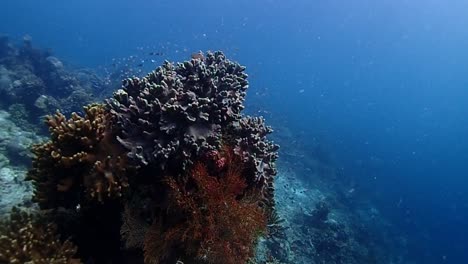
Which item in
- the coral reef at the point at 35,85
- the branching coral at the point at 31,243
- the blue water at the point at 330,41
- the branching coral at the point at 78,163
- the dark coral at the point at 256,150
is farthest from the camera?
the blue water at the point at 330,41

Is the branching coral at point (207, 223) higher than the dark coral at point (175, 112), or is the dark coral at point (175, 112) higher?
the dark coral at point (175, 112)

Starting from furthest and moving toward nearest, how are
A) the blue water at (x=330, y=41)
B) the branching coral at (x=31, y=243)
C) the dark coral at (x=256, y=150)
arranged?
1. the blue water at (x=330, y=41)
2. the dark coral at (x=256, y=150)
3. the branching coral at (x=31, y=243)

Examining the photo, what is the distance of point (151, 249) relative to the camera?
4539mm

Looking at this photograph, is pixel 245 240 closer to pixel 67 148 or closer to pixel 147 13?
pixel 67 148

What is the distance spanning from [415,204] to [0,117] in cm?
3767

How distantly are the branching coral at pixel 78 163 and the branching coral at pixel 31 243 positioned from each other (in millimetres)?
318

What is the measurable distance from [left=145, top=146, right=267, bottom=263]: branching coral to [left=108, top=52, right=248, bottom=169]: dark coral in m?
0.37

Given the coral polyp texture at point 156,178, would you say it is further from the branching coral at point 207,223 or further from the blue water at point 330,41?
the blue water at point 330,41

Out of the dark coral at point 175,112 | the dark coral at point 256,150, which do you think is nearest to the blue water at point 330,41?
the dark coral at point 256,150

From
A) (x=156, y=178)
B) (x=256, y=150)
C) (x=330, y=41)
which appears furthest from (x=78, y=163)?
(x=330, y=41)

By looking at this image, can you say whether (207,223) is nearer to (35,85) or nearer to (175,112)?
(175,112)

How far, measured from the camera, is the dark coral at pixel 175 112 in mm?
4793

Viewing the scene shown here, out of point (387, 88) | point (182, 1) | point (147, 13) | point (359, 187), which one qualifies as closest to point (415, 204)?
point (359, 187)

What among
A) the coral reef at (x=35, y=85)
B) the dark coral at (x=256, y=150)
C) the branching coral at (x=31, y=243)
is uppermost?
the coral reef at (x=35, y=85)
